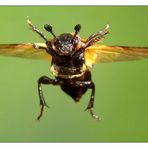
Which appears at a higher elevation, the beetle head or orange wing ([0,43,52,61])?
the beetle head

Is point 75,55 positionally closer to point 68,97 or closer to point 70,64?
point 70,64

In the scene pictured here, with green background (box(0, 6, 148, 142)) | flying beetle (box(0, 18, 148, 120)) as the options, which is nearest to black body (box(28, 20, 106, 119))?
flying beetle (box(0, 18, 148, 120))

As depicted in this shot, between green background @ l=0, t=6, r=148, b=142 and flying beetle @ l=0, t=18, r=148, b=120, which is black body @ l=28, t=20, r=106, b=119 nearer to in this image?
flying beetle @ l=0, t=18, r=148, b=120

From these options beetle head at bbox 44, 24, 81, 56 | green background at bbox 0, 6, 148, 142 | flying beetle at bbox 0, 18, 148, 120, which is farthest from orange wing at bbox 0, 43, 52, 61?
green background at bbox 0, 6, 148, 142

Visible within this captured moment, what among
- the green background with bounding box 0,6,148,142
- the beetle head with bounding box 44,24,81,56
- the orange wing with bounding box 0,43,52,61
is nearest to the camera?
the beetle head with bounding box 44,24,81,56

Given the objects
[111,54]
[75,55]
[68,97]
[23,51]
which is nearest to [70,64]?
[75,55]

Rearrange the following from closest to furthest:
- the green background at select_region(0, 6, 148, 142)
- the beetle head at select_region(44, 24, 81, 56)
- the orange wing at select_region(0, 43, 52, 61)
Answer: the beetle head at select_region(44, 24, 81, 56)
the orange wing at select_region(0, 43, 52, 61)
the green background at select_region(0, 6, 148, 142)

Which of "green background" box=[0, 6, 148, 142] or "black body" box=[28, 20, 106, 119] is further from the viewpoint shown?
"green background" box=[0, 6, 148, 142]
